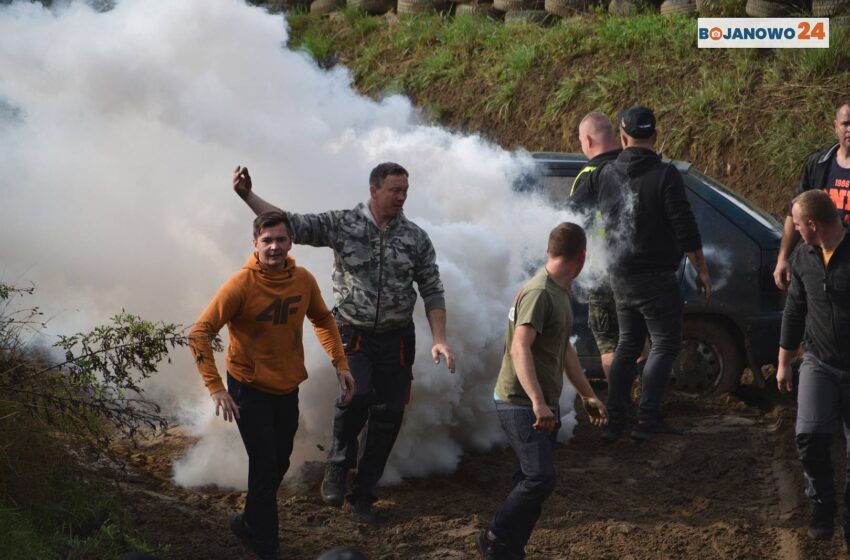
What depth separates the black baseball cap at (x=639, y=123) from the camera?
285 inches

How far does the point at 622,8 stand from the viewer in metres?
14.9

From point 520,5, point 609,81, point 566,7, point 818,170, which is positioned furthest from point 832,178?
point 520,5

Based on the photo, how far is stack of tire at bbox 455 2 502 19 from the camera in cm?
1612

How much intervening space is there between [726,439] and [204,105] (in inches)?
165

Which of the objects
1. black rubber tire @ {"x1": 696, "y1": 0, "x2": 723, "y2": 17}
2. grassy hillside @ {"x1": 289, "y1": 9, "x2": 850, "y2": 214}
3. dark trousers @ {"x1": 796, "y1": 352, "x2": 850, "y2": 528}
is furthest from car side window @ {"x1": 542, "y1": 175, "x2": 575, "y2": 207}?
black rubber tire @ {"x1": 696, "y1": 0, "x2": 723, "y2": 17}

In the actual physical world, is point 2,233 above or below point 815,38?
below

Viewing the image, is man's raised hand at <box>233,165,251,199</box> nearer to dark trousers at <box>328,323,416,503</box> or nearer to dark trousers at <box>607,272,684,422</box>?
dark trousers at <box>328,323,416,503</box>

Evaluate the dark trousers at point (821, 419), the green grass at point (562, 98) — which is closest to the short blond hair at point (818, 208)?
the dark trousers at point (821, 419)

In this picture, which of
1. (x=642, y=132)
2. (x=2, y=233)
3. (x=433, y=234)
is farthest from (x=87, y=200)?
(x=642, y=132)

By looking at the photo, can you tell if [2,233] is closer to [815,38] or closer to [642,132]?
[642,132]

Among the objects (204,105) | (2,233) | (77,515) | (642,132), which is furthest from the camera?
(2,233)

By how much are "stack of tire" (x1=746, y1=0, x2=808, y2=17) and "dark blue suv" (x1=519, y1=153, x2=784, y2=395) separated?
6.01 meters

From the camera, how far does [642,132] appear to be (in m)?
7.23

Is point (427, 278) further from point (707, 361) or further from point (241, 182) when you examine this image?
point (707, 361)
